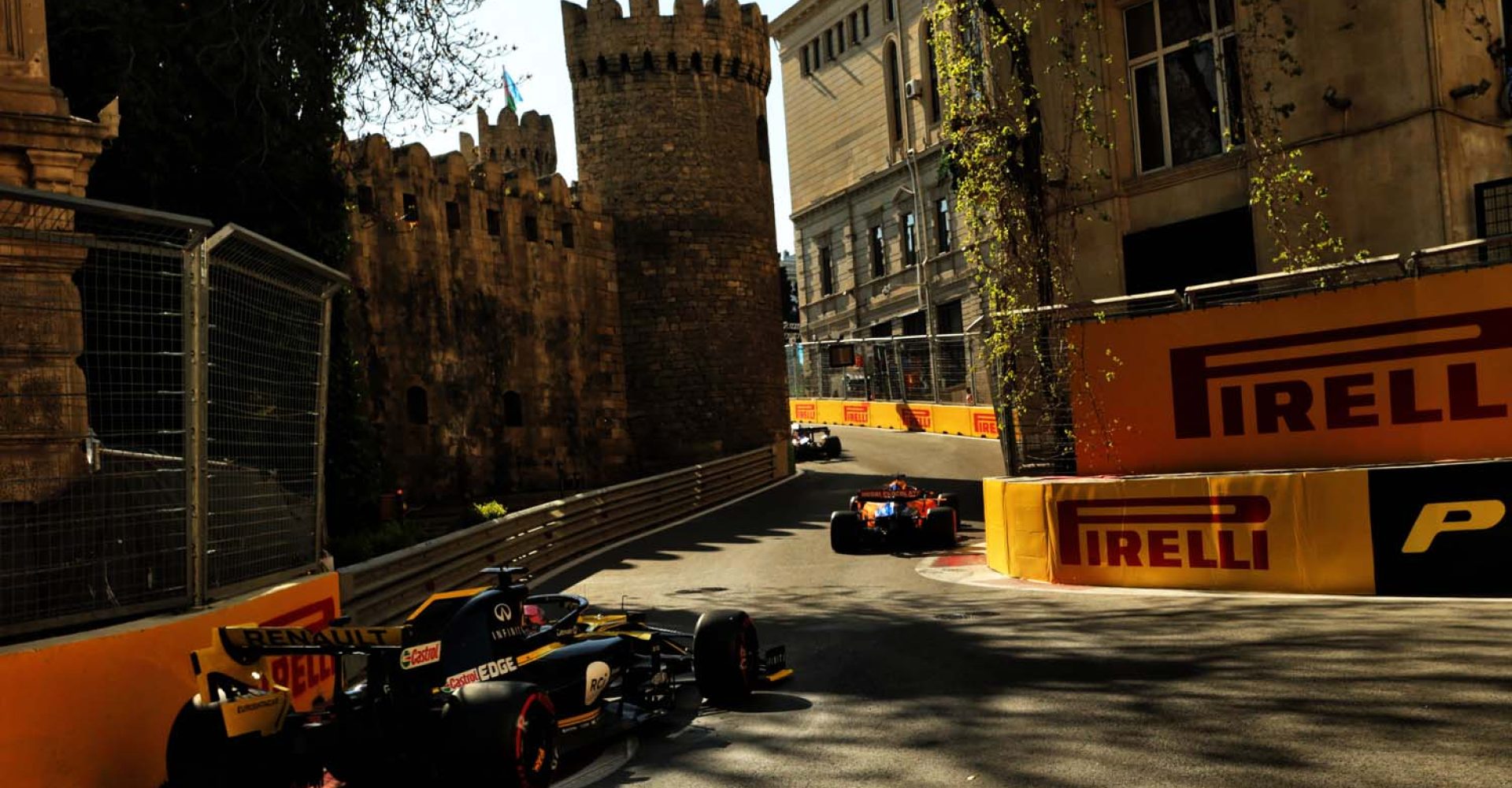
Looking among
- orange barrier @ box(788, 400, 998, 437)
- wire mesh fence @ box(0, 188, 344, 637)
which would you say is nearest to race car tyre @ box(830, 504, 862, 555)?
wire mesh fence @ box(0, 188, 344, 637)

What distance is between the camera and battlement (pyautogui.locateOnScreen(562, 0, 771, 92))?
123 feet

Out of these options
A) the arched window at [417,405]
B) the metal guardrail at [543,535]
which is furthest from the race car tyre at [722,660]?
the arched window at [417,405]

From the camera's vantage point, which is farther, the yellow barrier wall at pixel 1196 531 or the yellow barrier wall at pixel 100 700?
the yellow barrier wall at pixel 1196 531

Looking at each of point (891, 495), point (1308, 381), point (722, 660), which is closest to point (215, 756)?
point (722, 660)

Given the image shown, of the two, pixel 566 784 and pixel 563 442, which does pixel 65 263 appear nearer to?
pixel 566 784

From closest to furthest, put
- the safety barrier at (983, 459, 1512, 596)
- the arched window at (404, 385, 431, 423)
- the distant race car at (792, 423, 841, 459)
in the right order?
the safety barrier at (983, 459, 1512, 596) → the arched window at (404, 385, 431, 423) → the distant race car at (792, 423, 841, 459)

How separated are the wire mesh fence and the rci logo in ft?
27.6

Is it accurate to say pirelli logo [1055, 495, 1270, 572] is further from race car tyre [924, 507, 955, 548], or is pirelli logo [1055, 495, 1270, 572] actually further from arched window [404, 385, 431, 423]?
arched window [404, 385, 431, 423]

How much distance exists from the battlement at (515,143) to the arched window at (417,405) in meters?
19.8

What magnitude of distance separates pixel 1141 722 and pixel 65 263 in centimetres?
538

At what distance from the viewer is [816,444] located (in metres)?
39.1

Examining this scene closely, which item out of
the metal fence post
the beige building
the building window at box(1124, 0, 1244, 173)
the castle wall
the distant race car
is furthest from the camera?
the distant race car

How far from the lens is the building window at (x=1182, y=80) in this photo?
16.4m

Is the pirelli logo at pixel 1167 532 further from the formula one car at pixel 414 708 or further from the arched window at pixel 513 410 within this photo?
the arched window at pixel 513 410
